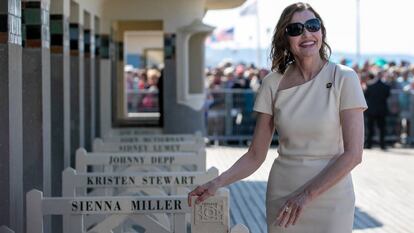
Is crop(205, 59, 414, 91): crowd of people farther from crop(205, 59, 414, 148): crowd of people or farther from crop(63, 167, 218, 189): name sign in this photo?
crop(63, 167, 218, 189): name sign

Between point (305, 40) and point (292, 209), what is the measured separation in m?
0.72

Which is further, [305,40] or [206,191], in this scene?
[206,191]

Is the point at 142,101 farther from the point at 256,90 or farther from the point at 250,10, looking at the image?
the point at 250,10

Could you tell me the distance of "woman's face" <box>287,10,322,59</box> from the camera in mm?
3549

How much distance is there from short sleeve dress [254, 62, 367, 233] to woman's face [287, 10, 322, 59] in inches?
3.8

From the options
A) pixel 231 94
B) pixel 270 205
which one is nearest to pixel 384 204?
pixel 270 205

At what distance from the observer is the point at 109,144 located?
8531 millimetres

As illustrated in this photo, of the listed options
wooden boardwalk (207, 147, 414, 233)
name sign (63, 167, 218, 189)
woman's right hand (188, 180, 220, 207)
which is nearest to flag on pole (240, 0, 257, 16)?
wooden boardwalk (207, 147, 414, 233)

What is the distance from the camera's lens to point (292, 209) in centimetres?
341

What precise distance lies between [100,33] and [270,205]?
28.1 ft

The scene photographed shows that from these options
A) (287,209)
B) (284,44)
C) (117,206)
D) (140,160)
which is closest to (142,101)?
(140,160)

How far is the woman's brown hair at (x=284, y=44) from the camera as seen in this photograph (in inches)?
142

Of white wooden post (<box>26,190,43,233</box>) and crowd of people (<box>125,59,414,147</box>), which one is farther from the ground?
crowd of people (<box>125,59,414,147</box>)

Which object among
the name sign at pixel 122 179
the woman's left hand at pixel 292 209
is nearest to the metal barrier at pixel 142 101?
the name sign at pixel 122 179
